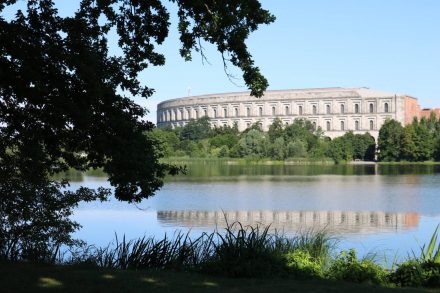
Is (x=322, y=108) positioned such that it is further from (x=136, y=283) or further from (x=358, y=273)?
(x=136, y=283)

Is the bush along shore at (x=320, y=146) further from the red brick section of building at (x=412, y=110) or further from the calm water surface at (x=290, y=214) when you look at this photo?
the calm water surface at (x=290, y=214)

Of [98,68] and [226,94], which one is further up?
[226,94]

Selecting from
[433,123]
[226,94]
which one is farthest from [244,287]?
[226,94]

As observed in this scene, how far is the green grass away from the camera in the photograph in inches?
249

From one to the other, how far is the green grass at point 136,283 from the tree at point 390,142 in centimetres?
8711

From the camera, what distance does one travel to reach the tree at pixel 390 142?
91125mm

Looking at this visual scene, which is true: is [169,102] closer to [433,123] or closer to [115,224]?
[433,123]

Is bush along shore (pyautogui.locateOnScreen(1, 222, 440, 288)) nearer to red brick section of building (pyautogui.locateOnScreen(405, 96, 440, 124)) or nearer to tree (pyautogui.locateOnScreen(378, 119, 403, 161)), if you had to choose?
tree (pyautogui.locateOnScreen(378, 119, 403, 161))

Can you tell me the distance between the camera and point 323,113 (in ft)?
435

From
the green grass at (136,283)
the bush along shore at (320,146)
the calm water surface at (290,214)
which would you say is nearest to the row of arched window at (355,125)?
the bush along shore at (320,146)

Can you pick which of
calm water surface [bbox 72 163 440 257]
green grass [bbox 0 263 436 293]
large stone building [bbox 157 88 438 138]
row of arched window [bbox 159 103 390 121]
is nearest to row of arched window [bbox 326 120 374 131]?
large stone building [bbox 157 88 438 138]

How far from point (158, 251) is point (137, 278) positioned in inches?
84.0

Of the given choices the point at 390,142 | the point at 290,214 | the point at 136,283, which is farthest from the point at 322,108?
the point at 136,283

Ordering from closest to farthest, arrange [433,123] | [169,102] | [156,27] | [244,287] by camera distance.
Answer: [244,287] → [156,27] → [433,123] → [169,102]
